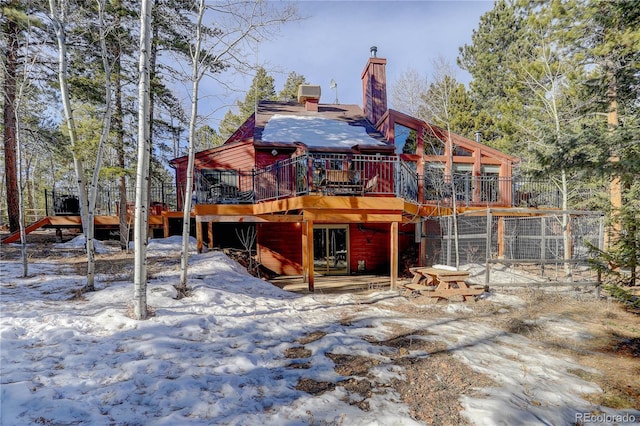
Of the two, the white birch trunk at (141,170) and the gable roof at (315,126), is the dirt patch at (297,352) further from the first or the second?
the gable roof at (315,126)

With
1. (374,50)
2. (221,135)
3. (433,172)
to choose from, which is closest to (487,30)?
(374,50)

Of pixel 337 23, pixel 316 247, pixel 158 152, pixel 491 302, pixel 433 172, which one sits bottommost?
pixel 491 302

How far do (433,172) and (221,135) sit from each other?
76.5ft

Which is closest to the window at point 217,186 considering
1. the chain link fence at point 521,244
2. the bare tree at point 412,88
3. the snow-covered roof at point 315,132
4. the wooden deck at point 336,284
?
the snow-covered roof at point 315,132

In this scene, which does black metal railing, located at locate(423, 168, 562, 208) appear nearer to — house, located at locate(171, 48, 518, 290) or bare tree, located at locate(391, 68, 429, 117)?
house, located at locate(171, 48, 518, 290)

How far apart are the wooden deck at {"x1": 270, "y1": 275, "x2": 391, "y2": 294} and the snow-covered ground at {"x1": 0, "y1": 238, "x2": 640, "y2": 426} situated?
230 centimetres

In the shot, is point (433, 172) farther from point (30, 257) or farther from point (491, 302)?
point (30, 257)

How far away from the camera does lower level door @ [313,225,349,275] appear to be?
11562 millimetres

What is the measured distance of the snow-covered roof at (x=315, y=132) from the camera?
1136 cm

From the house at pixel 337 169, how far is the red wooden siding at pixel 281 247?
0.04m

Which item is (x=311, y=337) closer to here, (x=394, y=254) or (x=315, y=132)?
(x=394, y=254)

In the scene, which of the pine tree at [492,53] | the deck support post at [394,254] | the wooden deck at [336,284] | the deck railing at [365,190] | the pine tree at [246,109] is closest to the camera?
the deck support post at [394,254]

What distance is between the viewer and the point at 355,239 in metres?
11.9

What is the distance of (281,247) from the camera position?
11508mm
